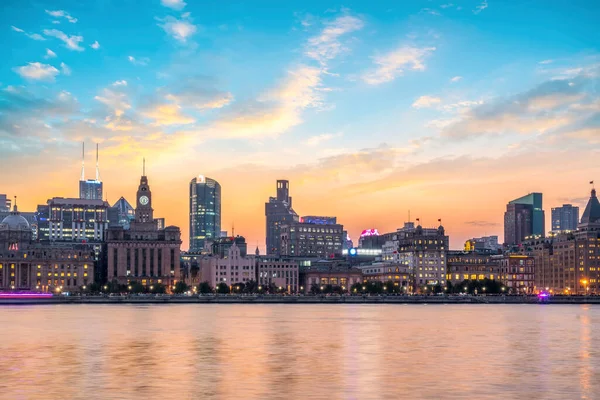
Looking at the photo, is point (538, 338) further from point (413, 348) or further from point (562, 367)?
point (562, 367)

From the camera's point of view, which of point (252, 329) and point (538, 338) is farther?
point (252, 329)

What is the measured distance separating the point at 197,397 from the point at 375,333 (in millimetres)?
59875

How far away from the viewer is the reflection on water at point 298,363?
58375 mm

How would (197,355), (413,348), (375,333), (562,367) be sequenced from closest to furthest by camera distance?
(562,367) → (197,355) → (413,348) → (375,333)

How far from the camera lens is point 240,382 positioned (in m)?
62.6

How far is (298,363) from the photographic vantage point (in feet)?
247

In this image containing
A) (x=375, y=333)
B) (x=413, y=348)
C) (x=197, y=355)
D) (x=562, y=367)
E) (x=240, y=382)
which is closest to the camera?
(x=240, y=382)

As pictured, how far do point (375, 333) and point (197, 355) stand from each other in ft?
120

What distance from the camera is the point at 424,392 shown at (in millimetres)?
57562

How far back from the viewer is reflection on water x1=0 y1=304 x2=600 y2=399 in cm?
5838

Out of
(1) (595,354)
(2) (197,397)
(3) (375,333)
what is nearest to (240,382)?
(2) (197,397)

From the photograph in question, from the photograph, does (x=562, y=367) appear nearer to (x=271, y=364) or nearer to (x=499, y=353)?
(x=499, y=353)

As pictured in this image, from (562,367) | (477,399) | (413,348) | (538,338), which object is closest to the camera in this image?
(477,399)

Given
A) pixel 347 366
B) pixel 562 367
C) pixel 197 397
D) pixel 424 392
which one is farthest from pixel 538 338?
pixel 197 397
